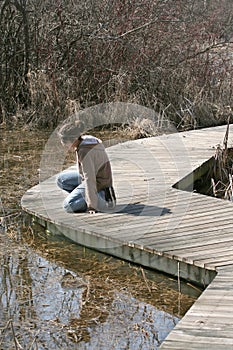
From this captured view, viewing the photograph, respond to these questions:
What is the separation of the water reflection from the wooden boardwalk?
16 centimetres

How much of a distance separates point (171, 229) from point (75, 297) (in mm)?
978

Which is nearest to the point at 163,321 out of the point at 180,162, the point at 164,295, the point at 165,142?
the point at 164,295

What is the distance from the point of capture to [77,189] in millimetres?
5285

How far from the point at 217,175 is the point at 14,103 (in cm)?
409

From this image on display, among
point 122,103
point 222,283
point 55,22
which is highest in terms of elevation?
point 55,22

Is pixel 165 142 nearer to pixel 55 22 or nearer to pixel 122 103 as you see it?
pixel 122 103

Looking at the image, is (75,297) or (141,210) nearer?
(75,297)

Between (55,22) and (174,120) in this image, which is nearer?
(174,120)

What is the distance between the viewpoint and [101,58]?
9938mm

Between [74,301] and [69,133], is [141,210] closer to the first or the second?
[69,133]

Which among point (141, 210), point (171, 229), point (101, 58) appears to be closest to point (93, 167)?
point (141, 210)

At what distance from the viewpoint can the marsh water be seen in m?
3.71

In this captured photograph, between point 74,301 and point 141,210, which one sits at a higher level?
point 141,210

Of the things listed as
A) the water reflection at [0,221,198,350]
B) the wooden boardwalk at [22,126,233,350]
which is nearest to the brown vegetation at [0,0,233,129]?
the wooden boardwalk at [22,126,233,350]
